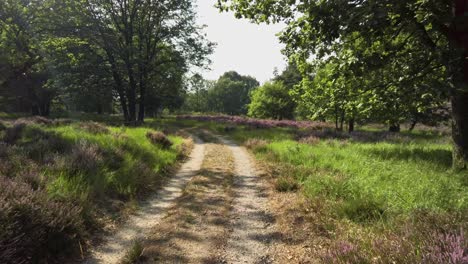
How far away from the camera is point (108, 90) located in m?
29.9

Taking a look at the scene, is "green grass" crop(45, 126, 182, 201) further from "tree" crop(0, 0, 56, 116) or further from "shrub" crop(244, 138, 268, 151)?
"tree" crop(0, 0, 56, 116)

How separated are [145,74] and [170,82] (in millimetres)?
3568

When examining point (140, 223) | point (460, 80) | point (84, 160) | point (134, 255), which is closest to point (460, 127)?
point (460, 80)

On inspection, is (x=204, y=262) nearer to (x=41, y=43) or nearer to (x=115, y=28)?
(x=41, y=43)

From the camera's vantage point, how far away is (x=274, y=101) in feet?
163

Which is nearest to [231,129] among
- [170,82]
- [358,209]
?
[170,82]

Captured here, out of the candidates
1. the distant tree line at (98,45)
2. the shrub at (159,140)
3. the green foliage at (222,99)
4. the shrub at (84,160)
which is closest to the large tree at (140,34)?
the distant tree line at (98,45)

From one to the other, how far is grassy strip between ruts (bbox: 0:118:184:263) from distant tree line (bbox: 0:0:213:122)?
539 inches

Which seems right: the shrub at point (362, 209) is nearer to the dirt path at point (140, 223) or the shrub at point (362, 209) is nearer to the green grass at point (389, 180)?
the green grass at point (389, 180)

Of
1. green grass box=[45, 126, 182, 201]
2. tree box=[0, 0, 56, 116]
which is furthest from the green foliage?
green grass box=[45, 126, 182, 201]

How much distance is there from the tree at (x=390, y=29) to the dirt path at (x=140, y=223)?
5746mm

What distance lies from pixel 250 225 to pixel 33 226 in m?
3.77

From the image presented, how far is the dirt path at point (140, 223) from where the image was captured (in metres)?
5.05

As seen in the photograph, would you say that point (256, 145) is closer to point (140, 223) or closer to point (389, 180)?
point (389, 180)
